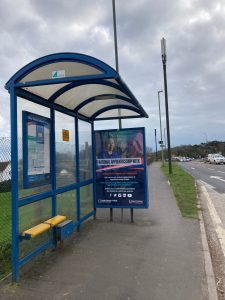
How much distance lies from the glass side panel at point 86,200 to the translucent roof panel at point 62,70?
2.82 metres

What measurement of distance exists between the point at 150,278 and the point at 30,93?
3.05 metres

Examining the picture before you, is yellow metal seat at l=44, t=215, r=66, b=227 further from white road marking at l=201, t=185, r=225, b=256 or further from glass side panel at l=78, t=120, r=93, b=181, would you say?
white road marking at l=201, t=185, r=225, b=256

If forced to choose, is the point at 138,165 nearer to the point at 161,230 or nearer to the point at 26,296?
the point at 161,230

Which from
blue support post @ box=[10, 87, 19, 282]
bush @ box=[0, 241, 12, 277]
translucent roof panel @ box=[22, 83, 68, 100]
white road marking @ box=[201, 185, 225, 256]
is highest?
translucent roof panel @ box=[22, 83, 68, 100]

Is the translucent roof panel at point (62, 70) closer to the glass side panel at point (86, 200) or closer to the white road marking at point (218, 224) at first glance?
the glass side panel at point (86, 200)

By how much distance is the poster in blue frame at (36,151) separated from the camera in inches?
180

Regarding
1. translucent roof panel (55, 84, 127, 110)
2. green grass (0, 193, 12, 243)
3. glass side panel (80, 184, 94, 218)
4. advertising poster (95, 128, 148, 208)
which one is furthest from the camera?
advertising poster (95, 128, 148, 208)

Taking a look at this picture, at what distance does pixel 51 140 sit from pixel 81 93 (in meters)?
1.21

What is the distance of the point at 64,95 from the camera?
5.74 m

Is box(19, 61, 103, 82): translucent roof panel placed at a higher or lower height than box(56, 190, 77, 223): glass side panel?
higher

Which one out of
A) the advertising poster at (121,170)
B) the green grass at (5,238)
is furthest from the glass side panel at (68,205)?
the advertising poster at (121,170)

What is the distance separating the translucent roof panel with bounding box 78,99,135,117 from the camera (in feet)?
22.5

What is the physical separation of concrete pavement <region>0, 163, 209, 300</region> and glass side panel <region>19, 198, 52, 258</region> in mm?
251

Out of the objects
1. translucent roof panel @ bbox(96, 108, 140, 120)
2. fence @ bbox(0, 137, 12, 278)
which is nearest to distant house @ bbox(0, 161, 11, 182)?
fence @ bbox(0, 137, 12, 278)
